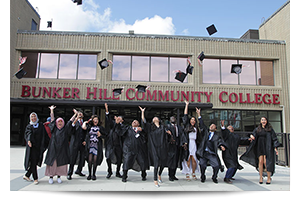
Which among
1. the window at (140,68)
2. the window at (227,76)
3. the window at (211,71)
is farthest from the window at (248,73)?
the window at (140,68)

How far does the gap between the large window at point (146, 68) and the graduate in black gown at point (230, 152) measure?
9225 millimetres

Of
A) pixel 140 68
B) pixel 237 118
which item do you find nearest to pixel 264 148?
pixel 237 118

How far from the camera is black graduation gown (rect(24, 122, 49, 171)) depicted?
546cm

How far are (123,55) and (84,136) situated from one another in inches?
402

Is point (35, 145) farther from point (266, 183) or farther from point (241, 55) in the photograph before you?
point (241, 55)

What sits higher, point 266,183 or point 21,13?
point 21,13

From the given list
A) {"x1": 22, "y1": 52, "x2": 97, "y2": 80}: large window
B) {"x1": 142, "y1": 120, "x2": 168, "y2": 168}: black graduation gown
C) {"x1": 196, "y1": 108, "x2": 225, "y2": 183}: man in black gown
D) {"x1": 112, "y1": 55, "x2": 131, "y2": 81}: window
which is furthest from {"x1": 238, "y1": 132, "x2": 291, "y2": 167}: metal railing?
{"x1": 22, "y1": 52, "x2": 97, "y2": 80}: large window

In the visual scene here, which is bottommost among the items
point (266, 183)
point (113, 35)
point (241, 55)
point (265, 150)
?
point (266, 183)

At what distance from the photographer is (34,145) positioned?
5520 mm

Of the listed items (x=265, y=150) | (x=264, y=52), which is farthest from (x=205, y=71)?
(x=265, y=150)

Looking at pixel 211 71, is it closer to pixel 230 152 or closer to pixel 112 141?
pixel 230 152

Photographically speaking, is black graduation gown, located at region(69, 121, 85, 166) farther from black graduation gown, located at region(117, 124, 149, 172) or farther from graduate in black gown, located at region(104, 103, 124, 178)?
black graduation gown, located at region(117, 124, 149, 172)

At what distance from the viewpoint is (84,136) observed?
630 centimetres
